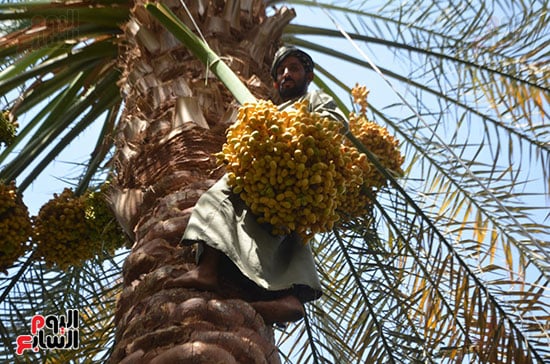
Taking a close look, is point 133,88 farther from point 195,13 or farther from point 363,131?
point 363,131

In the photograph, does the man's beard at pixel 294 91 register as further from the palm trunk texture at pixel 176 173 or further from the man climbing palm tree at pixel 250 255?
the man climbing palm tree at pixel 250 255

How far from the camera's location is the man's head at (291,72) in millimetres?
3520

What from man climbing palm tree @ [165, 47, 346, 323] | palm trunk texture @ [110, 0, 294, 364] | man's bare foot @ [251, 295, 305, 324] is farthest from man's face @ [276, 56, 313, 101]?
man's bare foot @ [251, 295, 305, 324]

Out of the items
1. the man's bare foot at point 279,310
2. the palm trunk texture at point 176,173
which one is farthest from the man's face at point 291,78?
the man's bare foot at point 279,310

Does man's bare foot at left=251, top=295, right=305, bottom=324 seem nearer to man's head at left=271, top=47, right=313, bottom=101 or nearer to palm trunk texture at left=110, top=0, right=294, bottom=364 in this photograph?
palm trunk texture at left=110, top=0, right=294, bottom=364

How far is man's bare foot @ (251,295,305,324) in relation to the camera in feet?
8.51

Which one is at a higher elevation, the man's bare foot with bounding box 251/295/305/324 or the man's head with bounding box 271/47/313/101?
the man's head with bounding box 271/47/313/101

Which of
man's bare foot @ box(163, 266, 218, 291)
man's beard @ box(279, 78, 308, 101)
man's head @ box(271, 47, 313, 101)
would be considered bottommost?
man's bare foot @ box(163, 266, 218, 291)

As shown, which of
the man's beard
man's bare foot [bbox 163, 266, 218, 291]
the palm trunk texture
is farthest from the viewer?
the man's beard

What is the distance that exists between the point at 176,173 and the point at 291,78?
81 centimetres

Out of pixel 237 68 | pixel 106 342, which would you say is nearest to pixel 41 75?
pixel 237 68

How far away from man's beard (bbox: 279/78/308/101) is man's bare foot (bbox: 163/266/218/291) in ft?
3.96

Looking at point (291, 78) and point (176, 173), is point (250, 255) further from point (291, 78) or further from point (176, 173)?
point (291, 78)

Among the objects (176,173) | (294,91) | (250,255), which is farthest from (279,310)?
(294,91)
